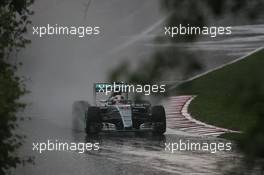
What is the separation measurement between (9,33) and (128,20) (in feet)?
61.5

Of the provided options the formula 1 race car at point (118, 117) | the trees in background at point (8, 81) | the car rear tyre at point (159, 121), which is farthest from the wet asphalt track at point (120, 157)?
the trees in background at point (8, 81)

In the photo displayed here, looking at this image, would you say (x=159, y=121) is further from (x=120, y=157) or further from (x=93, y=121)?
(x=120, y=157)

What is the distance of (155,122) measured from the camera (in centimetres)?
1816

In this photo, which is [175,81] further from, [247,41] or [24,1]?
[247,41]

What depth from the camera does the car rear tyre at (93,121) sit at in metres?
17.5

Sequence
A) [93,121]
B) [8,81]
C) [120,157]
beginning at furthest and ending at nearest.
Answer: [93,121] → [120,157] → [8,81]

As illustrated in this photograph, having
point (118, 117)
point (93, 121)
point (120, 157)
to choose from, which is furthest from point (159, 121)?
point (120, 157)

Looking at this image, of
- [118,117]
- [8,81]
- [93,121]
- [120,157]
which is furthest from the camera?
[93,121]

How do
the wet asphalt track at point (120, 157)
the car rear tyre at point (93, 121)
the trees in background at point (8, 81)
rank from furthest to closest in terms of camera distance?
the car rear tyre at point (93, 121) < the wet asphalt track at point (120, 157) < the trees in background at point (8, 81)

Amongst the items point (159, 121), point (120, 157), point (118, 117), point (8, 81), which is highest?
point (8, 81)

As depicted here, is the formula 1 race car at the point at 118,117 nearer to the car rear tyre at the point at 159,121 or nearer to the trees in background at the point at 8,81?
the car rear tyre at the point at 159,121

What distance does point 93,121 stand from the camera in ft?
58.5

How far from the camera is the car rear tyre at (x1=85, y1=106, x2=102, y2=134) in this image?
17.5 m

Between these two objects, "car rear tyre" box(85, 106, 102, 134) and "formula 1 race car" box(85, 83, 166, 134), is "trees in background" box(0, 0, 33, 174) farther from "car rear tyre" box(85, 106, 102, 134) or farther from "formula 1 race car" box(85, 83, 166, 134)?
"formula 1 race car" box(85, 83, 166, 134)
